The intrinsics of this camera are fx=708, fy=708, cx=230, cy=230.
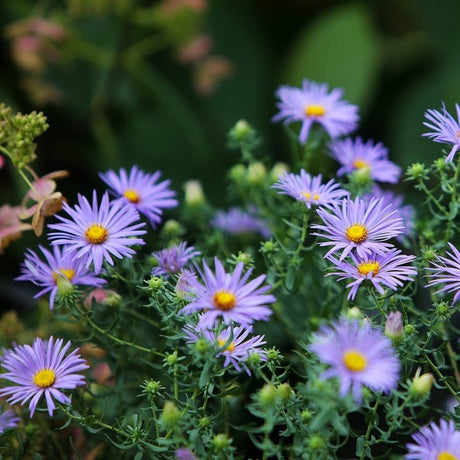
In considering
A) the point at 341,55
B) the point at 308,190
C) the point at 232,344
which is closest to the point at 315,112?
the point at 308,190

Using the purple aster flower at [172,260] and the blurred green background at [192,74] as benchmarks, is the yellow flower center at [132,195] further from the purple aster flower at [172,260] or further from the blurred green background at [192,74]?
the blurred green background at [192,74]

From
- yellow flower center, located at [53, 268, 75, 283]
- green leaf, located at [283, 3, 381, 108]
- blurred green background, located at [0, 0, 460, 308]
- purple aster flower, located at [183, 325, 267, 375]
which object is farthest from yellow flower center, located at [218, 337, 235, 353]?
green leaf, located at [283, 3, 381, 108]

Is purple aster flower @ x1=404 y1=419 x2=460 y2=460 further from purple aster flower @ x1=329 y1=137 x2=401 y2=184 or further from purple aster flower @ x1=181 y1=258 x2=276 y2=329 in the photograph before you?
purple aster flower @ x1=329 y1=137 x2=401 y2=184

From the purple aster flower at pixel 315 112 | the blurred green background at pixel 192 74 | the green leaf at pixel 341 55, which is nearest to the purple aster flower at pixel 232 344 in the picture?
the purple aster flower at pixel 315 112

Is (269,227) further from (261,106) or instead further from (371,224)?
(261,106)

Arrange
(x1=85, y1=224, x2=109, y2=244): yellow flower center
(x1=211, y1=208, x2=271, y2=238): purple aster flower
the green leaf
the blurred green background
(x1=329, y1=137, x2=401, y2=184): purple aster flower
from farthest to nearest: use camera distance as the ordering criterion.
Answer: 1. the green leaf
2. the blurred green background
3. (x1=211, y1=208, x2=271, y2=238): purple aster flower
4. (x1=329, y1=137, x2=401, y2=184): purple aster flower
5. (x1=85, y1=224, x2=109, y2=244): yellow flower center

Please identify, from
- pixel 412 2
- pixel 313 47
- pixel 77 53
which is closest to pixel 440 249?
pixel 77 53
